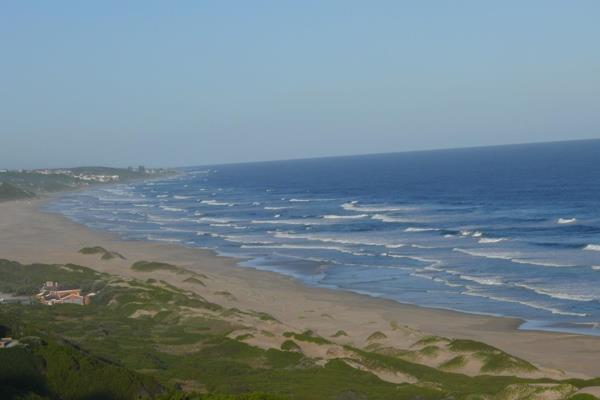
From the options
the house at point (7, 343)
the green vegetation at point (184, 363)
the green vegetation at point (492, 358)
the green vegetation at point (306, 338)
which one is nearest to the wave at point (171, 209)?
the green vegetation at point (184, 363)

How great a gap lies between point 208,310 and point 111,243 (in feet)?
138

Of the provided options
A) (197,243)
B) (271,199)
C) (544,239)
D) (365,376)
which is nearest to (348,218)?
(197,243)

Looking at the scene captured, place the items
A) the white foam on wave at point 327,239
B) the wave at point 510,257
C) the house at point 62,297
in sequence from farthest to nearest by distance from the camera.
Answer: the white foam on wave at point 327,239
the wave at point 510,257
the house at point 62,297

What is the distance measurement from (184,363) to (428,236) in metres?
45.6

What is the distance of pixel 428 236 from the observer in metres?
73.2

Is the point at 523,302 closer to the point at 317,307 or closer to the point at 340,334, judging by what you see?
the point at 317,307

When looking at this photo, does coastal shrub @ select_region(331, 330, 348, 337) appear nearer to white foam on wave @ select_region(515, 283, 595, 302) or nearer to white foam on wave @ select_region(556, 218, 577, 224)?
white foam on wave @ select_region(515, 283, 595, 302)

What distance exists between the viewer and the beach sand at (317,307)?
117 feet

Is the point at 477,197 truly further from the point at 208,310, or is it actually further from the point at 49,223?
the point at 208,310

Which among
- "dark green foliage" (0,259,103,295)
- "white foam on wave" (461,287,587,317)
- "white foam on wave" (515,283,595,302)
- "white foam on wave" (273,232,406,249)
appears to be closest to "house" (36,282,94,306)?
"dark green foliage" (0,259,103,295)

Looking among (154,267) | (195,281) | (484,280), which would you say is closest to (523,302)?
(484,280)

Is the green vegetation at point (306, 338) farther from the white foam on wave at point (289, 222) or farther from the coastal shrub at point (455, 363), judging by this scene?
the white foam on wave at point (289, 222)

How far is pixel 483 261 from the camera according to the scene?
57.8 metres

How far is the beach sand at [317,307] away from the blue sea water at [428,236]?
1810 millimetres
